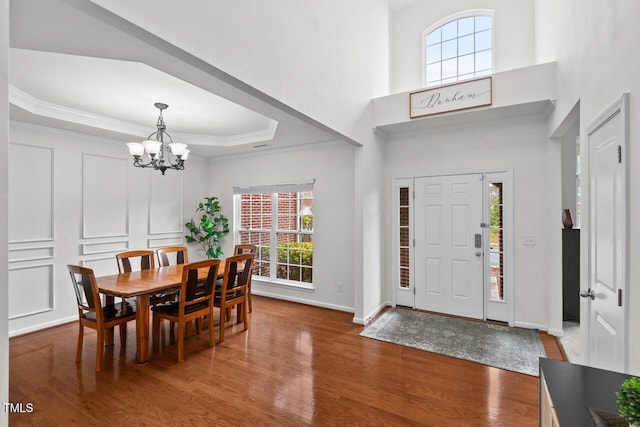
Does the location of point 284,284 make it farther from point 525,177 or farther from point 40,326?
point 525,177

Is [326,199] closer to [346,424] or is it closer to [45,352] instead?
[346,424]

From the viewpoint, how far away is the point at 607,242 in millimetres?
1819

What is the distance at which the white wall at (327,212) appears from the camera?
4.44 m

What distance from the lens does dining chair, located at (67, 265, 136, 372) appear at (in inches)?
106

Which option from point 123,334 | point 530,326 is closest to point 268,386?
point 123,334

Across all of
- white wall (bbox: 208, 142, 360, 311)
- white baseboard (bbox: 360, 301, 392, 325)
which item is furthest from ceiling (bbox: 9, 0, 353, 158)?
white baseboard (bbox: 360, 301, 392, 325)

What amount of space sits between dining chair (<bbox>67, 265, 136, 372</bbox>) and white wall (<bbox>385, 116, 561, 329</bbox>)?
4.32 m

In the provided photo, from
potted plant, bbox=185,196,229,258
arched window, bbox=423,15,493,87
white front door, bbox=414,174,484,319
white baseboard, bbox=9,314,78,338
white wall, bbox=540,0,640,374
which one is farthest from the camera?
potted plant, bbox=185,196,229,258

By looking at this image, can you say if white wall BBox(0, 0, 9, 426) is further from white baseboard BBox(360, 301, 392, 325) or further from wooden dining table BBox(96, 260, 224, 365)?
white baseboard BBox(360, 301, 392, 325)

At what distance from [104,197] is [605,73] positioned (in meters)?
5.56

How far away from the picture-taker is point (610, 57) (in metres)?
1.73

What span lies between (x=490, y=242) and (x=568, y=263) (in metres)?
1.09

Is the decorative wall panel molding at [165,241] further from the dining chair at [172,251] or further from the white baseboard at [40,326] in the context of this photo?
the white baseboard at [40,326]

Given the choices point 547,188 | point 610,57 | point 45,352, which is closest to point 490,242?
point 547,188
